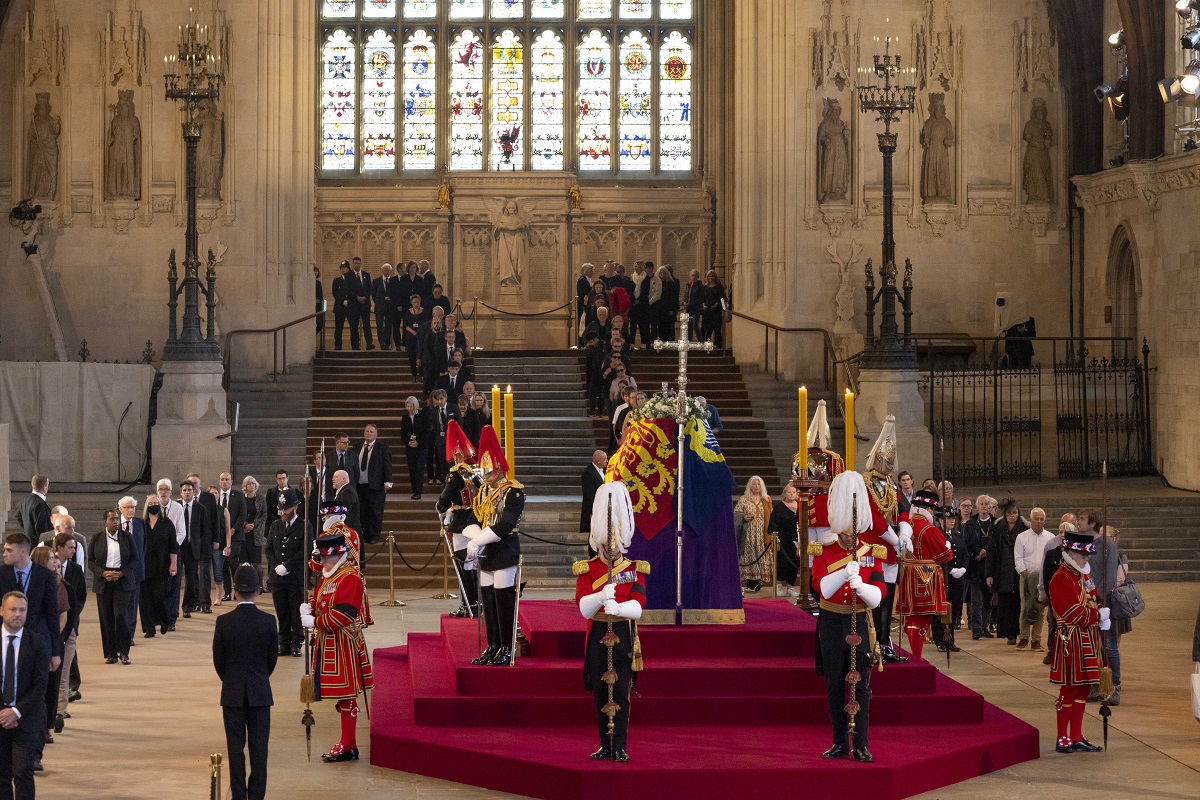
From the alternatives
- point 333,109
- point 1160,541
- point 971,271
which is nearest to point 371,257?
point 333,109

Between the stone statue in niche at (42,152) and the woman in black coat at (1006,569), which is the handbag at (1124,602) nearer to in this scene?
the woman in black coat at (1006,569)

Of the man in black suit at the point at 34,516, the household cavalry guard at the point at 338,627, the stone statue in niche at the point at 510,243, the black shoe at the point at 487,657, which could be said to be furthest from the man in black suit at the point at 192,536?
the stone statue in niche at the point at 510,243

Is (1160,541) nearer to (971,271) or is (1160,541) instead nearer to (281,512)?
(971,271)

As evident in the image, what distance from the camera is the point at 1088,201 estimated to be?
27.2 m

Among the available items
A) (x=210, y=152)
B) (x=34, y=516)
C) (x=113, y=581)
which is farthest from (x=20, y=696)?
(x=210, y=152)

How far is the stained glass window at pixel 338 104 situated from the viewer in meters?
31.9

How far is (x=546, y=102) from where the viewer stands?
105 feet

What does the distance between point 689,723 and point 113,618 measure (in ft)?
18.9

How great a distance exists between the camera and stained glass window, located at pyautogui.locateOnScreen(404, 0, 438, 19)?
31.9 metres

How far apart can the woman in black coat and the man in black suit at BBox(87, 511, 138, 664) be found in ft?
25.4

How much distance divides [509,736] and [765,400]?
50.0ft

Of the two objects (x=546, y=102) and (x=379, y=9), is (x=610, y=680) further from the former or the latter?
(x=379, y=9)

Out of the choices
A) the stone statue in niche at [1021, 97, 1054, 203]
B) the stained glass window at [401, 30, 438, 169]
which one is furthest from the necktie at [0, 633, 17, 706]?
the stained glass window at [401, 30, 438, 169]

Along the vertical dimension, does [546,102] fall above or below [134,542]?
above
